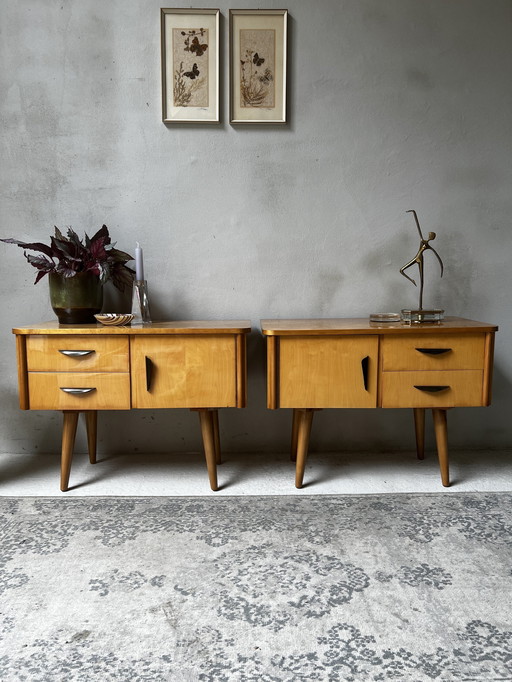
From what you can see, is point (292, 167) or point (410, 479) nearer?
point (410, 479)

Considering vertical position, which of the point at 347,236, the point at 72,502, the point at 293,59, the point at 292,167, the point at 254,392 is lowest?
the point at 72,502

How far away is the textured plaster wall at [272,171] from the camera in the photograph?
7.25ft

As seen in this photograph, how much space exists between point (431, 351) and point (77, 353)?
4.27 feet

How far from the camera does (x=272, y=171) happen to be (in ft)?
7.49

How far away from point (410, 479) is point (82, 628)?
138cm

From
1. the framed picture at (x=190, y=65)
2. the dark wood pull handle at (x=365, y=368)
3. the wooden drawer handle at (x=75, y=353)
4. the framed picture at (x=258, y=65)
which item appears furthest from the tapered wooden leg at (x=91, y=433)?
the framed picture at (x=258, y=65)

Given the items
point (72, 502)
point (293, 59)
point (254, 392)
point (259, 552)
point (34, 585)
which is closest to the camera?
point (34, 585)

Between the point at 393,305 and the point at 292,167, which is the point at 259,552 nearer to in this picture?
the point at 393,305

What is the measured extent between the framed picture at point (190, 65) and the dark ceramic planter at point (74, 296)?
0.81 meters

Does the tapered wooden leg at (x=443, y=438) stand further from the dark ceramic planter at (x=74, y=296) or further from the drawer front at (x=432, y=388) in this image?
the dark ceramic planter at (x=74, y=296)

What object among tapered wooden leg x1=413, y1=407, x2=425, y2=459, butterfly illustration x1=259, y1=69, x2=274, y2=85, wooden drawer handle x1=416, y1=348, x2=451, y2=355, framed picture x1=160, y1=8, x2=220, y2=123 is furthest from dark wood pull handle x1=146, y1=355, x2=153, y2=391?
butterfly illustration x1=259, y1=69, x2=274, y2=85

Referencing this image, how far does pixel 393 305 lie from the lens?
237 centimetres

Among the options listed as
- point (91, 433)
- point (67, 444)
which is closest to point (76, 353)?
point (67, 444)

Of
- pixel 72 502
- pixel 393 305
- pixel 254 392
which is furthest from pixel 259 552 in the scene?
pixel 393 305
